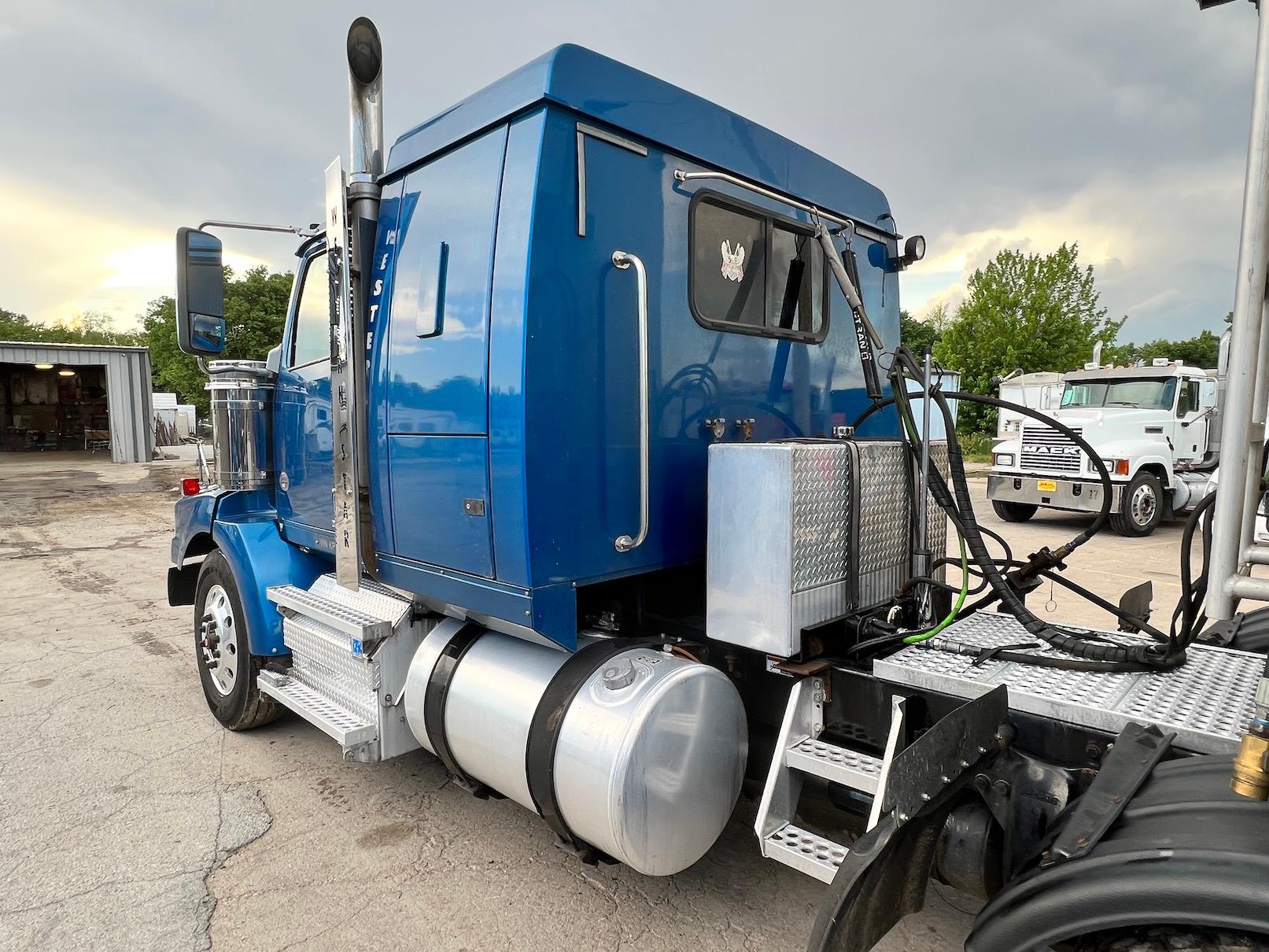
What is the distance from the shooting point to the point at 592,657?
2.44 meters

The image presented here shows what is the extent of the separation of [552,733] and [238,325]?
3168cm

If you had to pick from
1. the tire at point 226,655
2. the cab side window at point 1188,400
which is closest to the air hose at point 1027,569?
the tire at point 226,655

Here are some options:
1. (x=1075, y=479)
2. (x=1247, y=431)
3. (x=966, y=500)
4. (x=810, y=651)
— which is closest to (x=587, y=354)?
(x=810, y=651)

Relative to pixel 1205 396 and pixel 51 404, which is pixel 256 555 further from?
pixel 51 404

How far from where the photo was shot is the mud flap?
157 centimetres

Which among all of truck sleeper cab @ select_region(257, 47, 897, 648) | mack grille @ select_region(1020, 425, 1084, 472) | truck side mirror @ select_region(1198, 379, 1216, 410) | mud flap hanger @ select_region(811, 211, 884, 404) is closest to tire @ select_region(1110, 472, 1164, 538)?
mack grille @ select_region(1020, 425, 1084, 472)

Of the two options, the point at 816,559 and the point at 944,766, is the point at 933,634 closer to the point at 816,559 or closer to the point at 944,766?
the point at 816,559

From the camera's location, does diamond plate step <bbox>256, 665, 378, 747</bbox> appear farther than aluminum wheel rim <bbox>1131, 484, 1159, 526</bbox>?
No

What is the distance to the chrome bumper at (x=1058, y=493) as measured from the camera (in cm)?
1019

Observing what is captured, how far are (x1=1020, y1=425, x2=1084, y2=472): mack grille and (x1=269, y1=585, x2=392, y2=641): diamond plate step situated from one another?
9.96m

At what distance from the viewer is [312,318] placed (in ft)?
12.1

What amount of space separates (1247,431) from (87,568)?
1039cm

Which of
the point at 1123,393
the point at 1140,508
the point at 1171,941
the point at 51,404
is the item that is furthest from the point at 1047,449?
the point at 51,404

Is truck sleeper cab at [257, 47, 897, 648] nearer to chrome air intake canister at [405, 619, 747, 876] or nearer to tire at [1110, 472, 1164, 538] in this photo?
chrome air intake canister at [405, 619, 747, 876]
